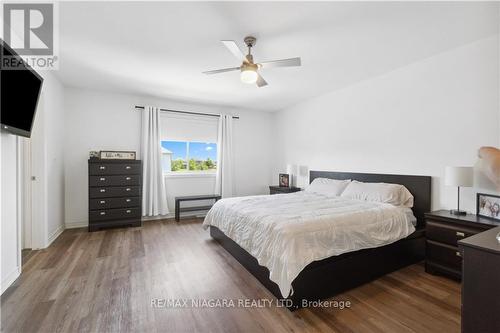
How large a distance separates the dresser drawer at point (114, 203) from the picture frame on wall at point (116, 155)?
0.75 metres

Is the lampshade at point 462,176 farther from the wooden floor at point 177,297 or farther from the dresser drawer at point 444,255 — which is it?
the wooden floor at point 177,297

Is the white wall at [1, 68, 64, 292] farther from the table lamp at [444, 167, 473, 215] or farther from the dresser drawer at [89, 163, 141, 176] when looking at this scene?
the table lamp at [444, 167, 473, 215]

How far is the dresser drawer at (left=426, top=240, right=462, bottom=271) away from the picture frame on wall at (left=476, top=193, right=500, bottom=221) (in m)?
0.50

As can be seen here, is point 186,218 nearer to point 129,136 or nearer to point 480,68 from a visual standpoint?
point 129,136

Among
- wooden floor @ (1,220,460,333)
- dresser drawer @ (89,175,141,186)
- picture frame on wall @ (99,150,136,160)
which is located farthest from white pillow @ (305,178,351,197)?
picture frame on wall @ (99,150,136,160)

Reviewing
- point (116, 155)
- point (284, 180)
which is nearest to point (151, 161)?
point (116, 155)

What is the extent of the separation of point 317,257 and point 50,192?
3918 mm

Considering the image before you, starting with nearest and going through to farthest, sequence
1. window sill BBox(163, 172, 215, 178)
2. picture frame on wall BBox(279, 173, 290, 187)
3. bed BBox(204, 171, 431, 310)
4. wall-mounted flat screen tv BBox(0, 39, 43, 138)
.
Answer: wall-mounted flat screen tv BBox(0, 39, 43, 138), bed BBox(204, 171, 431, 310), window sill BBox(163, 172, 215, 178), picture frame on wall BBox(279, 173, 290, 187)

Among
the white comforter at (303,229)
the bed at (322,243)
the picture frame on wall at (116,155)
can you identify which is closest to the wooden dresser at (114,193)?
the picture frame on wall at (116,155)

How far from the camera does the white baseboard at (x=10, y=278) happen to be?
6.88ft

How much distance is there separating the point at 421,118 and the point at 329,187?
1.60 m

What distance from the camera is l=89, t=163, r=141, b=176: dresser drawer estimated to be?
13.0 feet

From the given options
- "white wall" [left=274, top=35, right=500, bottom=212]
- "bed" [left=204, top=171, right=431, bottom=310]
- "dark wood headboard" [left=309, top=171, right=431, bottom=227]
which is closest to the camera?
"bed" [left=204, top=171, right=431, bottom=310]

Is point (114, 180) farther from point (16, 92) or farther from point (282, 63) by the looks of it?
point (282, 63)
